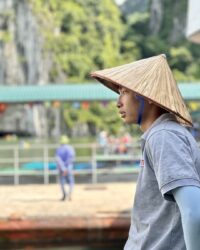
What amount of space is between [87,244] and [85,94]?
567 cm

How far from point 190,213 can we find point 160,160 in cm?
14

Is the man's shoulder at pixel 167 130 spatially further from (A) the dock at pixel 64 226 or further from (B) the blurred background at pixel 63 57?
(B) the blurred background at pixel 63 57

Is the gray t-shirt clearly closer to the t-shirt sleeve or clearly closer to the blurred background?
the t-shirt sleeve

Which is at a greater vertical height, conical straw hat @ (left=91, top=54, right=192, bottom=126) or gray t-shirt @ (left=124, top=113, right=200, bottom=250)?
conical straw hat @ (left=91, top=54, right=192, bottom=126)

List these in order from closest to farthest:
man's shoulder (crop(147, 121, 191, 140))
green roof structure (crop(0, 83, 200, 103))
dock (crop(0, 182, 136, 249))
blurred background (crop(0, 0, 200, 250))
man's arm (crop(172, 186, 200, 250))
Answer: man's arm (crop(172, 186, 200, 250)) < man's shoulder (crop(147, 121, 191, 140)) < dock (crop(0, 182, 136, 249)) < green roof structure (crop(0, 83, 200, 103)) < blurred background (crop(0, 0, 200, 250))

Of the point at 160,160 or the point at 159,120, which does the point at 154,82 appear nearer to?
the point at 159,120

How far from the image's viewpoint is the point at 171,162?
1.24 meters

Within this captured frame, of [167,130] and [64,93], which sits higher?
[167,130]

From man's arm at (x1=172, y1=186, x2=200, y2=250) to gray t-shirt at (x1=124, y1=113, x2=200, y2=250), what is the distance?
0.02 meters

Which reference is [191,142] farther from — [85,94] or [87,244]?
[85,94]

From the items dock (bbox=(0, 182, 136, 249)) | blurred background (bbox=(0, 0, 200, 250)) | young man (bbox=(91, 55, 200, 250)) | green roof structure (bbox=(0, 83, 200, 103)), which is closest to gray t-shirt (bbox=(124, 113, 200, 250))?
young man (bbox=(91, 55, 200, 250))

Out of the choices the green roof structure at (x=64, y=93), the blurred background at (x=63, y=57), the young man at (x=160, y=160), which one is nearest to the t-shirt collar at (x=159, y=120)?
the young man at (x=160, y=160)

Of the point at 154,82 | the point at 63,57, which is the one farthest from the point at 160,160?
the point at 63,57

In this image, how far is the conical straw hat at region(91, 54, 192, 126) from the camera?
1399 millimetres
